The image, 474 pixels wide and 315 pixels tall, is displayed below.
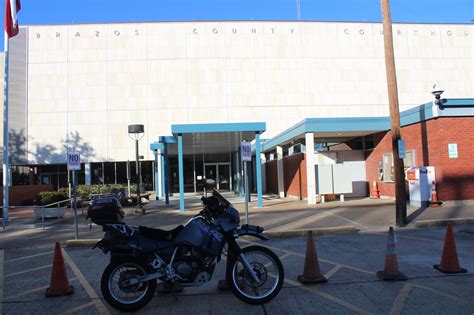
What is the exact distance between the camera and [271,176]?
3266 cm

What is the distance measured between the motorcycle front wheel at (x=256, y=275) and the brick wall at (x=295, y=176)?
17603 millimetres

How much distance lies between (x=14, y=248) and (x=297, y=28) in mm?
34520

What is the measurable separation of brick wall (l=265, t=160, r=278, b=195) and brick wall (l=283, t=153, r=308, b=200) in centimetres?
314

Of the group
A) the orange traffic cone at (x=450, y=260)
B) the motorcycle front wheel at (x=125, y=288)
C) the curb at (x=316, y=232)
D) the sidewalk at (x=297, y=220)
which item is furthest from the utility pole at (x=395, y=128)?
the motorcycle front wheel at (x=125, y=288)

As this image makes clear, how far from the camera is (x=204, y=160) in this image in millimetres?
37406

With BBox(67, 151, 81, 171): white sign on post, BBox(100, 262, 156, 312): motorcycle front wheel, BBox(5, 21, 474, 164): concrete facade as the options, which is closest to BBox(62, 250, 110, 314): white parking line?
BBox(100, 262, 156, 312): motorcycle front wheel

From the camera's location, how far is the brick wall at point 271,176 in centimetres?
3090

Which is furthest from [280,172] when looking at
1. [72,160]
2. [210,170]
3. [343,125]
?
[72,160]

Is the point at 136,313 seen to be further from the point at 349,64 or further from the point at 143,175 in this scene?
the point at 349,64

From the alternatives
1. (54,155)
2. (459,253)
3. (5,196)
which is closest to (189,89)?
(54,155)

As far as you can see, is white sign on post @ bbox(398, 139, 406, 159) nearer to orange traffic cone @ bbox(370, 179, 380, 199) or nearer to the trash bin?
the trash bin

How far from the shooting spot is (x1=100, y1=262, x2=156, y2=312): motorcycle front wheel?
17.7 ft

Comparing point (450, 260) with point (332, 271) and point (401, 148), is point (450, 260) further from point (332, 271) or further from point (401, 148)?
point (401, 148)

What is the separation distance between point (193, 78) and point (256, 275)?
34966 mm
